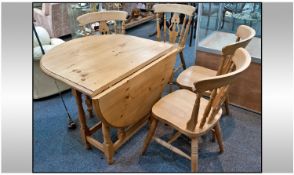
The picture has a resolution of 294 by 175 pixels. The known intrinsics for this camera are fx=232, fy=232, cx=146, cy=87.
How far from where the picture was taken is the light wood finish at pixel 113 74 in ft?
4.19

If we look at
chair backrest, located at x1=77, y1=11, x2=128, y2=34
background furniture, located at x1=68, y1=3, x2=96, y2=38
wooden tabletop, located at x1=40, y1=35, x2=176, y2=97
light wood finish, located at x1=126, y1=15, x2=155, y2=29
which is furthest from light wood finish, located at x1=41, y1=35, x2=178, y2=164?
light wood finish, located at x1=126, y1=15, x2=155, y2=29

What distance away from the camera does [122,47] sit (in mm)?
1685

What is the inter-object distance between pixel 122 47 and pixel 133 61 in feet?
0.84

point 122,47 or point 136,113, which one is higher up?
point 122,47

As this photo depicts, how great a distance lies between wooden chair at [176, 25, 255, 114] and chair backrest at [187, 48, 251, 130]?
95mm

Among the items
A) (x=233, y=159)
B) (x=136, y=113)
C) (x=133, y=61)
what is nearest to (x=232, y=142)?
(x=233, y=159)

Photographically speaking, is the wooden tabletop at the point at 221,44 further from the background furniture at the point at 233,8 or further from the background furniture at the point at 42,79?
the background furniture at the point at 42,79

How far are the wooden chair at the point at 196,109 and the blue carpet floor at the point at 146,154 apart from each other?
0.11 m

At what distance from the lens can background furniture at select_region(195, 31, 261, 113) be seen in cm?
201

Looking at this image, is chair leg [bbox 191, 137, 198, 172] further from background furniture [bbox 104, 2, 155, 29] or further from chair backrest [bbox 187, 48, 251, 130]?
background furniture [bbox 104, 2, 155, 29]

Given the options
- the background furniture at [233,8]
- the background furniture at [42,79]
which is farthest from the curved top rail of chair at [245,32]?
the background furniture at [42,79]

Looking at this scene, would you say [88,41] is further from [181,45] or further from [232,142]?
[232,142]

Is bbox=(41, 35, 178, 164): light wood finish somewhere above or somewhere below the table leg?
above

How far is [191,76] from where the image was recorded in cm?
194
